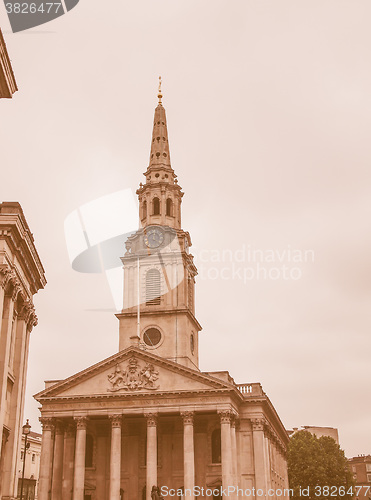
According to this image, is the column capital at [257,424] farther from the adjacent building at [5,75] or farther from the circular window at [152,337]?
the adjacent building at [5,75]

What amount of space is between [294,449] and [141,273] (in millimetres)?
41363

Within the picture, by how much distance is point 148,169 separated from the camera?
67.6 metres

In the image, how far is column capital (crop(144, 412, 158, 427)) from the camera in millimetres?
49875

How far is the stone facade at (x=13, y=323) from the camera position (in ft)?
66.6

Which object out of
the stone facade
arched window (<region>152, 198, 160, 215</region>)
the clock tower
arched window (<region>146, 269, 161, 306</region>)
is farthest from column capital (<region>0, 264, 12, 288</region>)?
arched window (<region>152, 198, 160, 215</region>)

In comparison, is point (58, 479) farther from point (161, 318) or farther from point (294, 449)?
point (294, 449)

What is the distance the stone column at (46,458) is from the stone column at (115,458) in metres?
5.20

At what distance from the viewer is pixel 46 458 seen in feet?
166

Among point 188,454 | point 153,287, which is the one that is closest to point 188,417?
point 188,454

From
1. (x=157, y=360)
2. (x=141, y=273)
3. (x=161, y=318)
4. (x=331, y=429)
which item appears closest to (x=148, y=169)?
(x=141, y=273)

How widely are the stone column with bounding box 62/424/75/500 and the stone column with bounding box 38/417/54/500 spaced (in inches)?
67.8

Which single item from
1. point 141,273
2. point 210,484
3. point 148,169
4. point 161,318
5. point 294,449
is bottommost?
point 210,484

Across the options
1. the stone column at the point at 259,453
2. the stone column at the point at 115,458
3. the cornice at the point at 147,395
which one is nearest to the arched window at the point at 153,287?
the cornice at the point at 147,395

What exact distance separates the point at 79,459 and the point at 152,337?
13.4 metres
